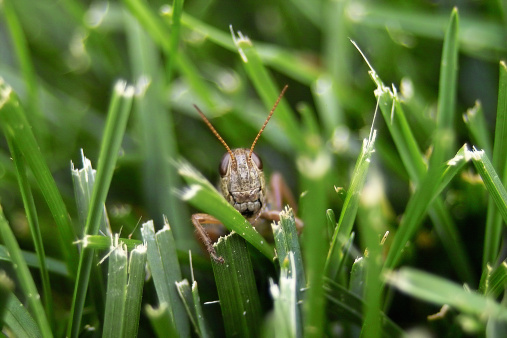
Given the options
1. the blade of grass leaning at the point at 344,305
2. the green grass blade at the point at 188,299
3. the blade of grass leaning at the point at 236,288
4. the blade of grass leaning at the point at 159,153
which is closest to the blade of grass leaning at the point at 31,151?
the green grass blade at the point at 188,299

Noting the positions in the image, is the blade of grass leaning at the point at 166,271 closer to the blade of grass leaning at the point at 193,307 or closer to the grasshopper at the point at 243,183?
the blade of grass leaning at the point at 193,307

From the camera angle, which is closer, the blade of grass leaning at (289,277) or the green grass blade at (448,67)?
the blade of grass leaning at (289,277)

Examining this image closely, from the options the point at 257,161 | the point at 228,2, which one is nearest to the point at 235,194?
the point at 257,161

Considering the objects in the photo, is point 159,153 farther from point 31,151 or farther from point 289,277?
point 289,277

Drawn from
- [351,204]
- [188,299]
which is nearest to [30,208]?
[188,299]

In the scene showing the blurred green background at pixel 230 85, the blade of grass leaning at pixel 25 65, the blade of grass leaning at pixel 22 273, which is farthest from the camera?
the blade of grass leaning at pixel 25 65

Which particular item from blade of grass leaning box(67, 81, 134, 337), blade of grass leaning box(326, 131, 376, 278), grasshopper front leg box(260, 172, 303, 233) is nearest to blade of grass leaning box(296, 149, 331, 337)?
blade of grass leaning box(326, 131, 376, 278)
